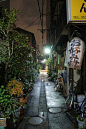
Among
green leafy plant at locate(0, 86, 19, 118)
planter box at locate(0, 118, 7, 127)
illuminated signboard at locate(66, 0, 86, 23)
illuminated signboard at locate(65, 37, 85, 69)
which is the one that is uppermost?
illuminated signboard at locate(66, 0, 86, 23)

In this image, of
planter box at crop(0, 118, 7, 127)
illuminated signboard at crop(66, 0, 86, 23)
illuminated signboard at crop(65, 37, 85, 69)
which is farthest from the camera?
illuminated signboard at crop(65, 37, 85, 69)

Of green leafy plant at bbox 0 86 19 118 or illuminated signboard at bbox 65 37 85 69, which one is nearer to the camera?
green leafy plant at bbox 0 86 19 118

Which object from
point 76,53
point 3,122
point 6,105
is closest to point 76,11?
point 76,53

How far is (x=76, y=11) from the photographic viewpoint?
A: 192 inches

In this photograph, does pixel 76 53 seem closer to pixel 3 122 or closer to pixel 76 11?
pixel 76 11

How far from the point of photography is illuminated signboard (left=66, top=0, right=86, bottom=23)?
4.84m

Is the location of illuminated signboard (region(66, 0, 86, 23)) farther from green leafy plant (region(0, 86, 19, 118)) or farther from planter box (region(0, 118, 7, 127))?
planter box (region(0, 118, 7, 127))

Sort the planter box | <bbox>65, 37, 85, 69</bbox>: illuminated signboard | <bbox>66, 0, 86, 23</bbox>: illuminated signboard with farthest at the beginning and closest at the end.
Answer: <bbox>65, 37, 85, 69</bbox>: illuminated signboard, <bbox>66, 0, 86, 23</bbox>: illuminated signboard, the planter box

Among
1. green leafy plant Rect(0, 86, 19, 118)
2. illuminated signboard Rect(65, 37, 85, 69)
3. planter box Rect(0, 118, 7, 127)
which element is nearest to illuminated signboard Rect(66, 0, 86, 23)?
illuminated signboard Rect(65, 37, 85, 69)

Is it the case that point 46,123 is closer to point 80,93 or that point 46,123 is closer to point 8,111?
point 8,111

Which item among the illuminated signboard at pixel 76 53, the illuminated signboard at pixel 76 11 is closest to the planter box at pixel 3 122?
the illuminated signboard at pixel 76 53

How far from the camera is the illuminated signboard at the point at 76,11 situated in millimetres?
4840

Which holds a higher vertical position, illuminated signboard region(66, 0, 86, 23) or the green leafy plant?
illuminated signboard region(66, 0, 86, 23)

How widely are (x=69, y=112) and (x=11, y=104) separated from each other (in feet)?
12.5
